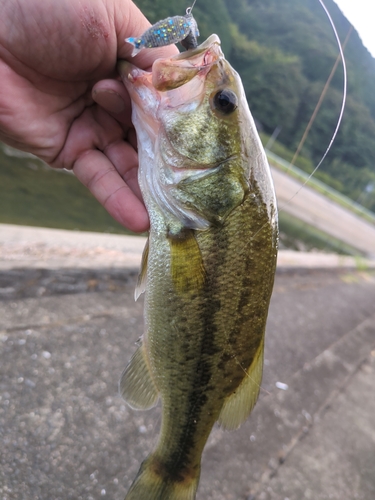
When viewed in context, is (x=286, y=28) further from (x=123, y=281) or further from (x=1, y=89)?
(x=1, y=89)

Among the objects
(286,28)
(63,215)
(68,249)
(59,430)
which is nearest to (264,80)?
(286,28)

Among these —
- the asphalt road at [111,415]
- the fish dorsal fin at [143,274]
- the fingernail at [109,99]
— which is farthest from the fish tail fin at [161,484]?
the fingernail at [109,99]

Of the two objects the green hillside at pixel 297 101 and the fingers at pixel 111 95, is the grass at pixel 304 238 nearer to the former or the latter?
the green hillside at pixel 297 101

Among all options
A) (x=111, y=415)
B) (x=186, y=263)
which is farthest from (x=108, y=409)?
(x=186, y=263)

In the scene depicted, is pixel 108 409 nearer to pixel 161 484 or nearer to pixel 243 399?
pixel 161 484

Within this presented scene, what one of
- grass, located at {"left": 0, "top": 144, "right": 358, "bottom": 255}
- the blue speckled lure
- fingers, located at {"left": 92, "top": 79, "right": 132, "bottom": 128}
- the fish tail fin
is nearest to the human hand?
fingers, located at {"left": 92, "top": 79, "right": 132, "bottom": 128}

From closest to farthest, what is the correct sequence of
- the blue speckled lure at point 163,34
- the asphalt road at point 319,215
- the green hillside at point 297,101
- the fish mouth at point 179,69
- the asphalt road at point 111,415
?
1. the blue speckled lure at point 163,34
2. the fish mouth at point 179,69
3. the asphalt road at point 111,415
4. the green hillside at point 297,101
5. the asphalt road at point 319,215
